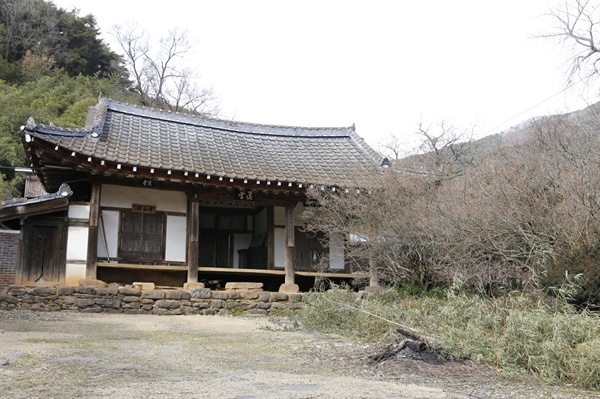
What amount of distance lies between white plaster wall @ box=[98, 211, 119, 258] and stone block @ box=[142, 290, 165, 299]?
1.39 meters

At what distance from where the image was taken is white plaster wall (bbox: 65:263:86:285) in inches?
512

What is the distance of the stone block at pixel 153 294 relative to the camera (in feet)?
43.3

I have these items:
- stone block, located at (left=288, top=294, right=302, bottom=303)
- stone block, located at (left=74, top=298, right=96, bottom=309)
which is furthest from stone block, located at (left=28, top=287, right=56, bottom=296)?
stone block, located at (left=288, top=294, right=302, bottom=303)

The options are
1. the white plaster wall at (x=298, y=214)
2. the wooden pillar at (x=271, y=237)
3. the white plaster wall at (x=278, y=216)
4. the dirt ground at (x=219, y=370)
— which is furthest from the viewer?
the white plaster wall at (x=298, y=214)

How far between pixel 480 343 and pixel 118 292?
9.42 metres

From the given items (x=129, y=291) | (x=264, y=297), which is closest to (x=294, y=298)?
(x=264, y=297)

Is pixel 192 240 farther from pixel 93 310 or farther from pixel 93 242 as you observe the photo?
pixel 93 310

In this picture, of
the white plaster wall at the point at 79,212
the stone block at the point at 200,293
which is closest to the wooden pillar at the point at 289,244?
the stone block at the point at 200,293

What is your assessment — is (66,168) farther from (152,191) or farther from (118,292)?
(118,292)

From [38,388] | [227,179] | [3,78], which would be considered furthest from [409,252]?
[3,78]

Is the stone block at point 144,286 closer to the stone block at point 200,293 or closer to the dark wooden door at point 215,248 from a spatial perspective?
the stone block at point 200,293

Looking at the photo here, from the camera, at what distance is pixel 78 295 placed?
1266cm

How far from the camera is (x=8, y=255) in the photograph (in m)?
15.8

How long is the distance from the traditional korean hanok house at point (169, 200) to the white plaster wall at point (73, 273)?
0.08ft
